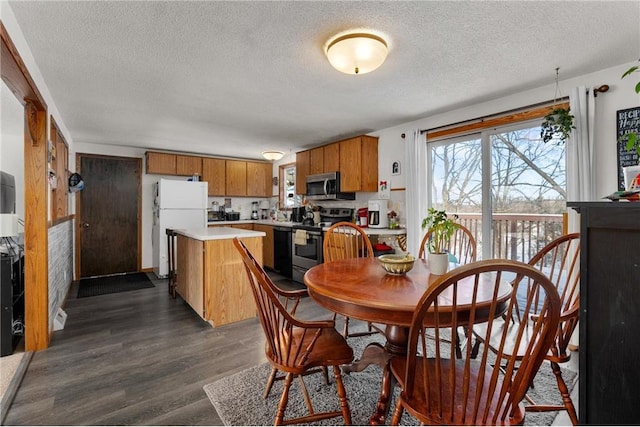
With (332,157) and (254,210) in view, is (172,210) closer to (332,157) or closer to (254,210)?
(254,210)

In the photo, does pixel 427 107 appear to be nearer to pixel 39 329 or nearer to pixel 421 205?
pixel 421 205

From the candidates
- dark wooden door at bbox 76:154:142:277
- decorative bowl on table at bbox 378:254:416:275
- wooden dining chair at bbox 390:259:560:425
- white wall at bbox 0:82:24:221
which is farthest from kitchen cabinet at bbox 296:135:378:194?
white wall at bbox 0:82:24:221

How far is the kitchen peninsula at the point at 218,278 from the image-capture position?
9.39 ft

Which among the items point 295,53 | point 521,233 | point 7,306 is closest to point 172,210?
point 7,306

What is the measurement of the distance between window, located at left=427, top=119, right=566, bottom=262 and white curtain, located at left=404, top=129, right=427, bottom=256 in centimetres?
21

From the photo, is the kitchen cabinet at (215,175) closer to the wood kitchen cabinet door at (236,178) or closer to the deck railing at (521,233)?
the wood kitchen cabinet door at (236,178)

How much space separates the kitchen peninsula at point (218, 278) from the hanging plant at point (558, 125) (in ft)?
9.07

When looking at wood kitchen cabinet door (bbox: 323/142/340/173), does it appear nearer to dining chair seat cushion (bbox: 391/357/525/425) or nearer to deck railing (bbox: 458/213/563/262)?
deck railing (bbox: 458/213/563/262)

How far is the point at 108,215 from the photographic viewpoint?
500 centimetres

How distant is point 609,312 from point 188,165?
570 centimetres

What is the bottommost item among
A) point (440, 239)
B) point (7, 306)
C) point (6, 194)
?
point (7, 306)

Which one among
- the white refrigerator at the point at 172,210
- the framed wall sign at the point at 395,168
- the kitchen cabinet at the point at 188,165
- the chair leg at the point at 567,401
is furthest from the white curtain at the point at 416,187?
the kitchen cabinet at the point at 188,165

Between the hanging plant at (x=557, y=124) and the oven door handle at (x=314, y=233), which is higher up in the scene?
the hanging plant at (x=557, y=124)

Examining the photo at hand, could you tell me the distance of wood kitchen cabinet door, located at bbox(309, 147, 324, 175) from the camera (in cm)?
471
